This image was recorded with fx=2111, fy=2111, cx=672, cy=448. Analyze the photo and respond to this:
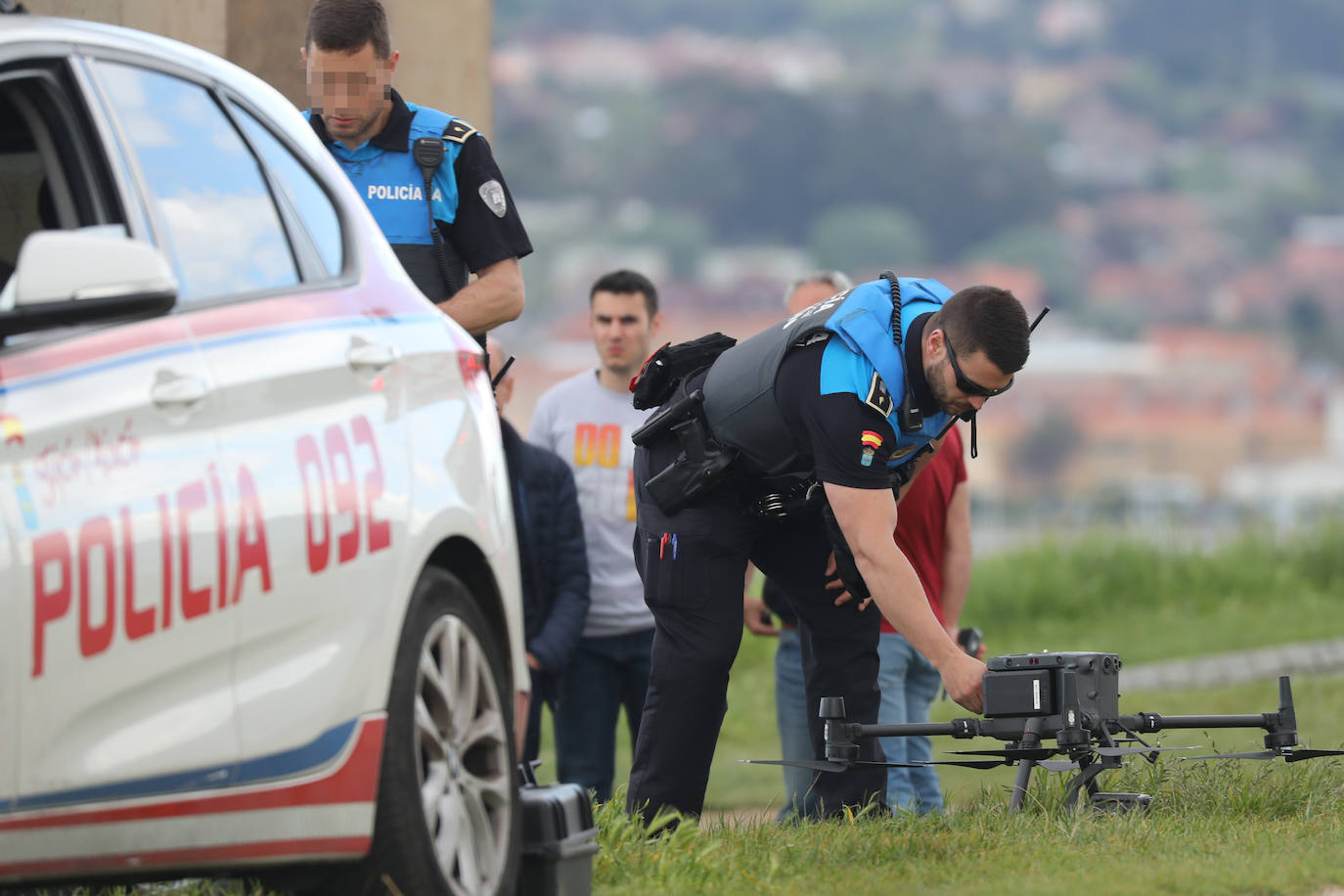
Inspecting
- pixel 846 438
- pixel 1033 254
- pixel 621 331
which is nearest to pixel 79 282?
pixel 846 438

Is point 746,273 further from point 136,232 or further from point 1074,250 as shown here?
point 136,232

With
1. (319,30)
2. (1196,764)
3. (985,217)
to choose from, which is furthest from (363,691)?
(985,217)

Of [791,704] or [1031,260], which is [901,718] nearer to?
[791,704]

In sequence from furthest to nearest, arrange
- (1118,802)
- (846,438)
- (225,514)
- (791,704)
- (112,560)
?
1. (791,704)
2. (1118,802)
3. (846,438)
4. (225,514)
5. (112,560)

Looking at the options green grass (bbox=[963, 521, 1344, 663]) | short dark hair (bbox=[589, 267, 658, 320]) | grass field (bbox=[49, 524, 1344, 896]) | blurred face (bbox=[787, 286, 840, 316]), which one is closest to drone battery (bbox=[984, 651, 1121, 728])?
grass field (bbox=[49, 524, 1344, 896])

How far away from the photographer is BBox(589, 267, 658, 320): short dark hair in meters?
8.59

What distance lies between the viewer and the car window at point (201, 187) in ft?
12.0

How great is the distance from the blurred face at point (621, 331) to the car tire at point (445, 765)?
4.17m

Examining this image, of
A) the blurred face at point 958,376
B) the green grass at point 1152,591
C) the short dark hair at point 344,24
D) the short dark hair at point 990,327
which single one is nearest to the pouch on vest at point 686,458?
the blurred face at point 958,376

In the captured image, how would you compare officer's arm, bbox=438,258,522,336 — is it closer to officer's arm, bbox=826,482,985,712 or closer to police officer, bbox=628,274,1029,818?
police officer, bbox=628,274,1029,818

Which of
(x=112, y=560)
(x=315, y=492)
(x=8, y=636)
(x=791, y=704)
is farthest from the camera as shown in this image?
(x=791, y=704)

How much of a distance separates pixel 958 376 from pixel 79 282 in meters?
2.73

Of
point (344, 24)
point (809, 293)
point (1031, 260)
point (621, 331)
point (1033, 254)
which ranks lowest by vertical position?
point (621, 331)

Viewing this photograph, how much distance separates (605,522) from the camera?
8.19 metres
